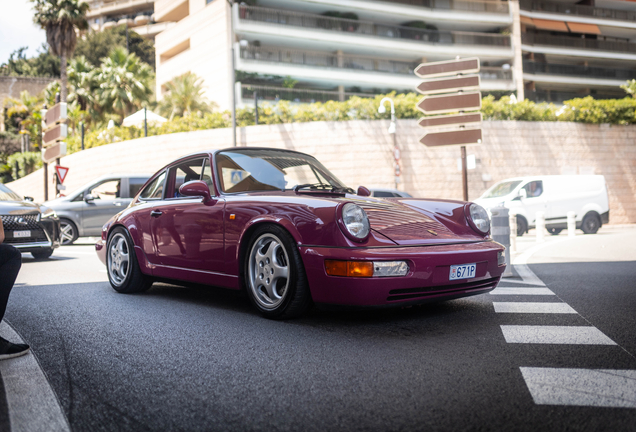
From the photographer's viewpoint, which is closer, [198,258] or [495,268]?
[495,268]

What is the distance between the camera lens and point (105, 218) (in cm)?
1519

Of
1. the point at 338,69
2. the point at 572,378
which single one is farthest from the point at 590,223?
the point at 338,69

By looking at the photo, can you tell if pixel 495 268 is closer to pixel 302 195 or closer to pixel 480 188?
pixel 302 195

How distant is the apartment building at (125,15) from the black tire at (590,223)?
6410 centimetres

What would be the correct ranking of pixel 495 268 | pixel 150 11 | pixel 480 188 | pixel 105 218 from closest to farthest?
pixel 495 268, pixel 105 218, pixel 480 188, pixel 150 11

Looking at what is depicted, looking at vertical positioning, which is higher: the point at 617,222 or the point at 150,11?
the point at 150,11

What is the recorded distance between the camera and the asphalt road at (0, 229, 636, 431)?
8.15 feet

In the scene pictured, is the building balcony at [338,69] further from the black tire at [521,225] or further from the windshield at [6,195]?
the windshield at [6,195]

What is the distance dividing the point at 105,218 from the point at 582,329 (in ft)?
43.7

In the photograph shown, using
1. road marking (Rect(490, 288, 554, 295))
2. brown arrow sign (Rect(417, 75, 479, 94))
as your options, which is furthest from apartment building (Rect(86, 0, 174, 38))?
road marking (Rect(490, 288, 554, 295))

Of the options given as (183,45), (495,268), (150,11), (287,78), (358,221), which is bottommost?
(495,268)

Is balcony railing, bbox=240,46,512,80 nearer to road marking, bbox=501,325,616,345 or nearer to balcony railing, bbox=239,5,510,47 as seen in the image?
balcony railing, bbox=239,5,510,47

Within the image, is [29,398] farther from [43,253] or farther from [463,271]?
[43,253]

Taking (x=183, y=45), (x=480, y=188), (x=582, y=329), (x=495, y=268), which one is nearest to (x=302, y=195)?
(x=495, y=268)
